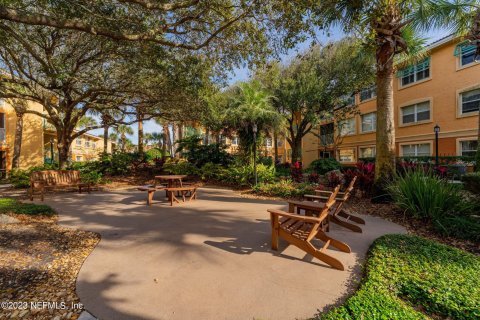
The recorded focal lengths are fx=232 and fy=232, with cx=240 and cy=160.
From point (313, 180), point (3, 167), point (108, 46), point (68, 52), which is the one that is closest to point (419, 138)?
point (313, 180)

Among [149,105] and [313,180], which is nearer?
[313,180]

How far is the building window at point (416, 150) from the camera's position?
17.3 m

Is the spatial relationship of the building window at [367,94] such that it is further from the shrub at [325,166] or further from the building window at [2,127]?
the building window at [2,127]

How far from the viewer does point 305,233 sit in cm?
398

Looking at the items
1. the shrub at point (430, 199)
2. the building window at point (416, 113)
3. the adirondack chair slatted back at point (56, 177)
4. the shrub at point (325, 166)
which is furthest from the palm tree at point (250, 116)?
the building window at point (416, 113)

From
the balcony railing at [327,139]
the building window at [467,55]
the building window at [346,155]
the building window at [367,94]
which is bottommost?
the building window at [346,155]

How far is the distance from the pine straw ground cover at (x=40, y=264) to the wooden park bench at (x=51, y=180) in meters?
3.53

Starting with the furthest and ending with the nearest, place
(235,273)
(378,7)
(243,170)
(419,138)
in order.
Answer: (419,138), (243,170), (378,7), (235,273)

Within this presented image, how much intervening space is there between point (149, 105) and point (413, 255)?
41.8ft

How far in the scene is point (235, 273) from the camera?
3.27 metres

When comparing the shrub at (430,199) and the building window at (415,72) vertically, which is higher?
the building window at (415,72)

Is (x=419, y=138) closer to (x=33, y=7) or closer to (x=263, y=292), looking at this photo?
(x=263, y=292)

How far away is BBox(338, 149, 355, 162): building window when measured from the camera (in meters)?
24.7

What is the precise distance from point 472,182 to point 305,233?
16.2ft
